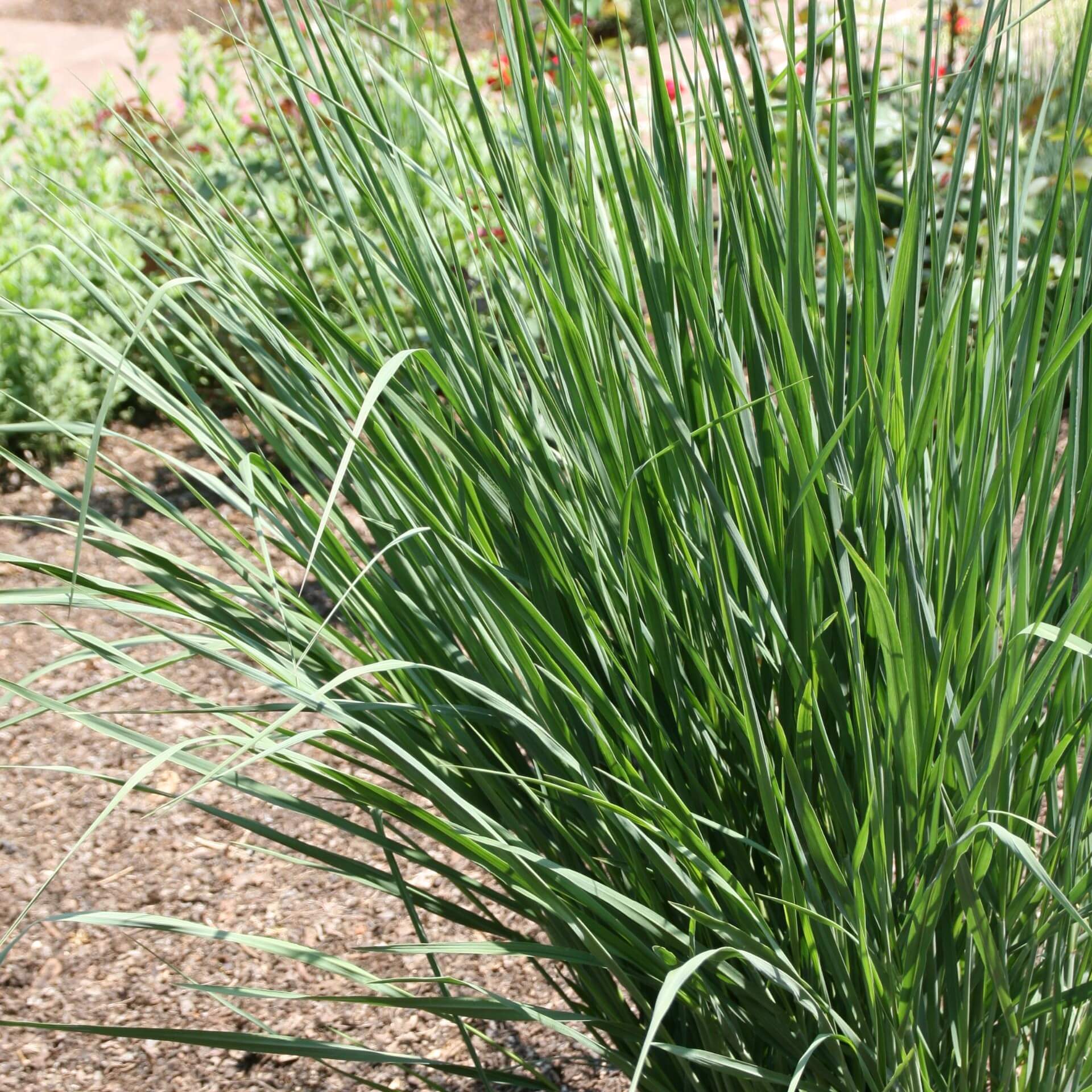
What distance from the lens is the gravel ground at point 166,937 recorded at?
185cm

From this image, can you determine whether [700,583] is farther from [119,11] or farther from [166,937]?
[119,11]

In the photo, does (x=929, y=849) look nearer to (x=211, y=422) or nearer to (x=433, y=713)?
(x=433, y=713)

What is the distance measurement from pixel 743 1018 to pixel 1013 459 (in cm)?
53

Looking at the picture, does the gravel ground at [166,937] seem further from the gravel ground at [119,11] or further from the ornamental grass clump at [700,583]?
the gravel ground at [119,11]

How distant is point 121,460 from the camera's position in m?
3.61

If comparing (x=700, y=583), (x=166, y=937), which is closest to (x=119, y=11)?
(x=166, y=937)

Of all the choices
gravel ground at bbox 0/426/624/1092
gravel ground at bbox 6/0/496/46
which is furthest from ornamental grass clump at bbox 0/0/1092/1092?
gravel ground at bbox 6/0/496/46

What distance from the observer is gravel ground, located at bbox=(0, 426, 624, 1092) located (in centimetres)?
185

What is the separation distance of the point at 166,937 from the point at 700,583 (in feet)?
5.05

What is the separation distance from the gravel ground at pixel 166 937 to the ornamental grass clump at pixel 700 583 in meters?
0.62

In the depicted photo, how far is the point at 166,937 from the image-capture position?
7.04 ft

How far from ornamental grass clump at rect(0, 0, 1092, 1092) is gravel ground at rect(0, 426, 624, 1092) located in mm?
617

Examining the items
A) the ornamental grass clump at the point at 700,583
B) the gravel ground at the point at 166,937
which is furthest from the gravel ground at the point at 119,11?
the ornamental grass clump at the point at 700,583

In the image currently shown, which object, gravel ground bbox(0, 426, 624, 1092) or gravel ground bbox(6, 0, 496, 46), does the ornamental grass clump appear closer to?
gravel ground bbox(0, 426, 624, 1092)
